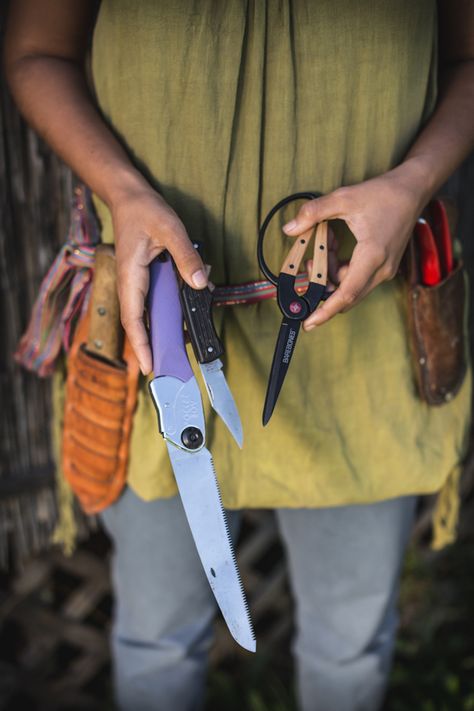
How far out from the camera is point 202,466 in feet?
2.54

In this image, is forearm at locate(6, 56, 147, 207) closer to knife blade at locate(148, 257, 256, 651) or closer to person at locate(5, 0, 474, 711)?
person at locate(5, 0, 474, 711)

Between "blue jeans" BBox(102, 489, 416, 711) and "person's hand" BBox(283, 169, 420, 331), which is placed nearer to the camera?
"person's hand" BBox(283, 169, 420, 331)

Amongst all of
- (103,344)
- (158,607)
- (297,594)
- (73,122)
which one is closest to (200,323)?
(103,344)

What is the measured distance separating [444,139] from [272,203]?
25 cm

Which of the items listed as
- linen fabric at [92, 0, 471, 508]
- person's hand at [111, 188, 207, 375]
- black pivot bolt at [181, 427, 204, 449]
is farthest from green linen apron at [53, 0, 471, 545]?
black pivot bolt at [181, 427, 204, 449]

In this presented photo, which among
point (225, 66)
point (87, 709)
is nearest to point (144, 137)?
point (225, 66)

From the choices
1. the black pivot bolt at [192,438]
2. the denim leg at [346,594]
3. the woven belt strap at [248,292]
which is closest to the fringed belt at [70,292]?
the woven belt strap at [248,292]

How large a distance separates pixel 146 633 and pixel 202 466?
486mm

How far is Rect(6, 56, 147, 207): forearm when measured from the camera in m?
0.85

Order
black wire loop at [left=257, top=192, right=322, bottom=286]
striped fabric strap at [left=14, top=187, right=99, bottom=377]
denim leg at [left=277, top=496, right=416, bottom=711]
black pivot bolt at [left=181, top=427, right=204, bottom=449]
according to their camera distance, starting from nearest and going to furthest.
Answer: black pivot bolt at [left=181, top=427, right=204, bottom=449]
black wire loop at [left=257, top=192, right=322, bottom=286]
striped fabric strap at [left=14, top=187, right=99, bottom=377]
denim leg at [left=277, top=496, right=416, bottom=711]

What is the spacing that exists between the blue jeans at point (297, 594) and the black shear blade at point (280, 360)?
1.01 feet

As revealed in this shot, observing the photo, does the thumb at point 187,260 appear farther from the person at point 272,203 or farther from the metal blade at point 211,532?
the metal blade at point 211,532

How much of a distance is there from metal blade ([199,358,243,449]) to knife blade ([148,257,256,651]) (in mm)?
29

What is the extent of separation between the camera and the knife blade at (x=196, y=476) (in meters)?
0.77
